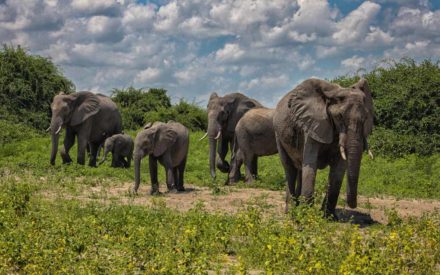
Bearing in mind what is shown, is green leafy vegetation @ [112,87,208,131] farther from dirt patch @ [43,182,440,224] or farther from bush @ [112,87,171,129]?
dirt patch @ [43,182,440,224]

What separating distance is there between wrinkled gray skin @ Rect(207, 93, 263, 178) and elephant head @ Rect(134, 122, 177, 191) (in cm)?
345

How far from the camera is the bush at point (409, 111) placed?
22625mm

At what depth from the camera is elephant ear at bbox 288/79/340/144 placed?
36.3 ft

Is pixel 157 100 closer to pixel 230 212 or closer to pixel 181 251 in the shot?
pixel 230 212

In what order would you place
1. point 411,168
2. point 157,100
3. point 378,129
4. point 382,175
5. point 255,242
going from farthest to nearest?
1. point 157,100
2. point 378,129
3. point 411,168
4. point 382,175
5. point 255,242

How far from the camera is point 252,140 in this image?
1736cm

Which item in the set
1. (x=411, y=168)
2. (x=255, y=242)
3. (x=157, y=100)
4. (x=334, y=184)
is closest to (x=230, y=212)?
(x=334, y=184)

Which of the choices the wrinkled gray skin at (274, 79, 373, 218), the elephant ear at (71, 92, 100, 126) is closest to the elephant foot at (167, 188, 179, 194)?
the wrinkled gray skin at (274, 79, 373, 218)

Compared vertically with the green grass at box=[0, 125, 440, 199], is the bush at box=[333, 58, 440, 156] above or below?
above

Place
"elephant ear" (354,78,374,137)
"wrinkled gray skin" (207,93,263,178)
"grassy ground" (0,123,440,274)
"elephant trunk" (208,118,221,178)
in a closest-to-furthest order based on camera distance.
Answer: "grassy ground" (0,123,440,274) < "elephant ear" (354,78,374,137) < "elephant trunk" (208,118,221,178) < "wrinkled gray skin" (207,93,263,178)

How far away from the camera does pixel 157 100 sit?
3775 cm

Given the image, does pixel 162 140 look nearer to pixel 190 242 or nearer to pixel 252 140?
pixel 252 140

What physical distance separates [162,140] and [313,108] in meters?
4.73

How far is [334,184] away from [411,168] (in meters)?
9.71
